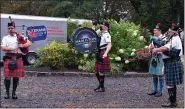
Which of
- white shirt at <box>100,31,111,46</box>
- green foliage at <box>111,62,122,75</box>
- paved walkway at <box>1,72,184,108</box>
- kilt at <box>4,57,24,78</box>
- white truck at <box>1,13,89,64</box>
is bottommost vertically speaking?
paved walkway at <box>1,72,184,108</box>

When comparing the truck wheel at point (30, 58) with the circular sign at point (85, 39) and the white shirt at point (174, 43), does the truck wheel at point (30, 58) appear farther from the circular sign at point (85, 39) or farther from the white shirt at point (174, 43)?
the white shirt at point (174, 43)

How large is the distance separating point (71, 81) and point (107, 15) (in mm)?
18920

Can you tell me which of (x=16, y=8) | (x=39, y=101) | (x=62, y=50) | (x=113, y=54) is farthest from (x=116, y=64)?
(x=16, y=8)

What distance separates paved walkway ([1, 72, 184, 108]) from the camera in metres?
7.43

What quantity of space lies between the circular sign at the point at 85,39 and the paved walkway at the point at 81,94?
890 millimetres

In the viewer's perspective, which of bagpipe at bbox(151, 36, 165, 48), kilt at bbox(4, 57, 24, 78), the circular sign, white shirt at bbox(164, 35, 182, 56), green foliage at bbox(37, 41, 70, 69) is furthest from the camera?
green foliage at bbox(37, 41, 70, 69)

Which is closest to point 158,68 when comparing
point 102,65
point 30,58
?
point 102,65

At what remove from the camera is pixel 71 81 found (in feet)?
36.8

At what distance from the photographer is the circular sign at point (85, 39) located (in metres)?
10.7

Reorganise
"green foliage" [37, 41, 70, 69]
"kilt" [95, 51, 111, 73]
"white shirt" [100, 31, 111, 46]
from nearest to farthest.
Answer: "white shirt" [100, 31, 111, 46], "kilt" [95, 51, 111, 73], "green foliage" [37, 41, 70, 69]

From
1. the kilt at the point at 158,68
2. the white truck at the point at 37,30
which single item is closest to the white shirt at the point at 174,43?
the kilt at the point at 158,68

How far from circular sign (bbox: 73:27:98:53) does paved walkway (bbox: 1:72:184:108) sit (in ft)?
2.92

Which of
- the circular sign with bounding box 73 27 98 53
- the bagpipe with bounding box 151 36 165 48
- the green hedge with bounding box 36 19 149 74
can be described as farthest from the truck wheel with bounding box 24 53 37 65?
the bagpipe with bounding box 151 36 165 48

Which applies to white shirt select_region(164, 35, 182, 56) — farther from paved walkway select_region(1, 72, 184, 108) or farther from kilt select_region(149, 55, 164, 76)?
kilt select_region(149, 55, 164, 76)
